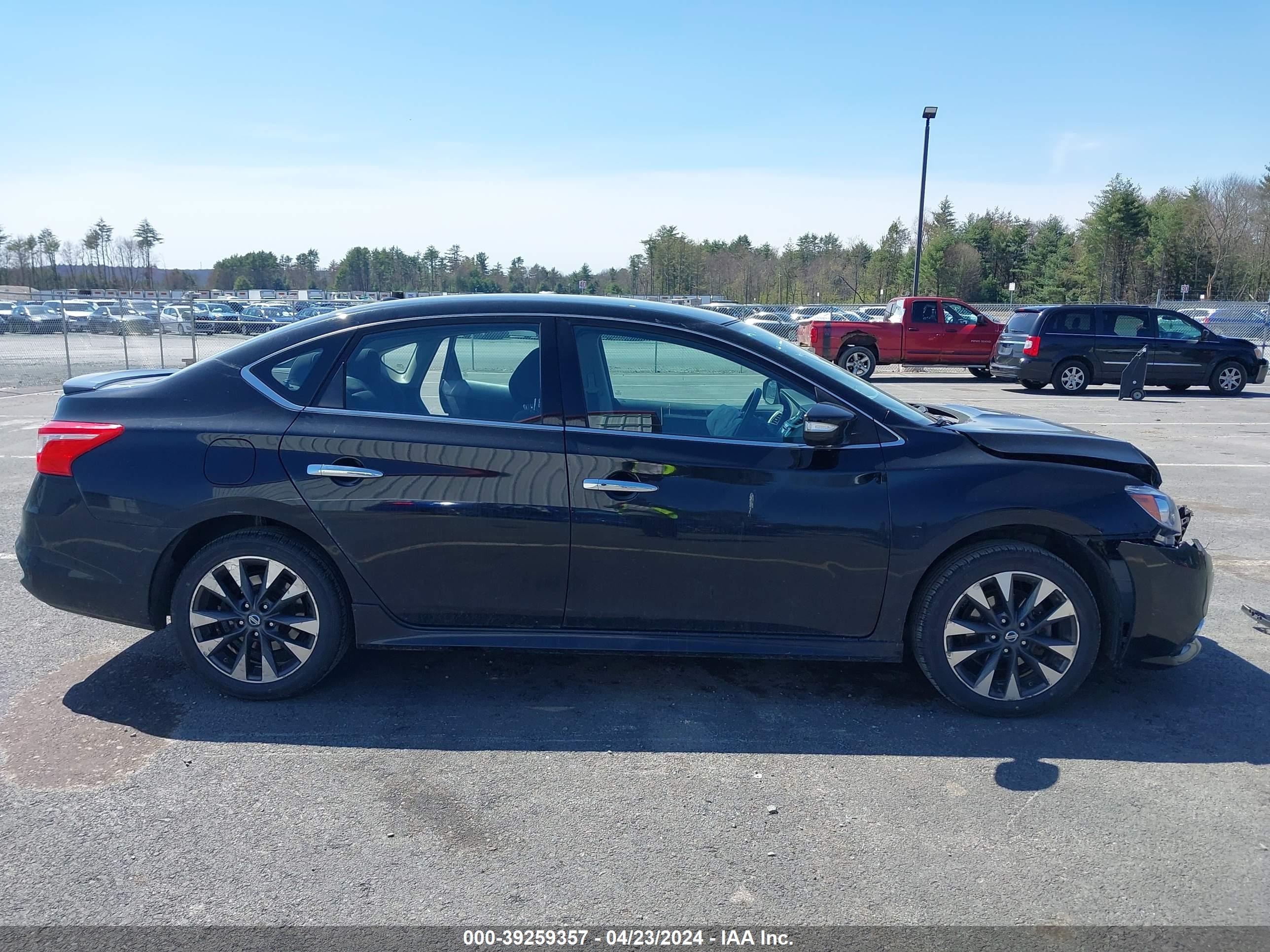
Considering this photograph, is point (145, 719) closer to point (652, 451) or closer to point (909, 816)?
point (652, 451)

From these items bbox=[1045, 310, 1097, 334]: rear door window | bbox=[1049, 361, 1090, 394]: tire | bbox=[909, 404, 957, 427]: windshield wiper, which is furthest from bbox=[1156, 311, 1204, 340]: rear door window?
bbox=[909, 404, 957, 427]: windshield wiper

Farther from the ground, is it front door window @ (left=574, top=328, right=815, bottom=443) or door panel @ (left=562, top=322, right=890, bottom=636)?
front door window @ (left=574, top=328, right=815, bottom=443)

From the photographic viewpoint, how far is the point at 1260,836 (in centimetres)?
314

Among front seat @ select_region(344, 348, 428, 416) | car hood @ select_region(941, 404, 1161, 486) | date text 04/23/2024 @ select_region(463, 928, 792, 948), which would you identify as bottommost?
date text 04/23/2024 @ select_region(463, 928, 792, 948)

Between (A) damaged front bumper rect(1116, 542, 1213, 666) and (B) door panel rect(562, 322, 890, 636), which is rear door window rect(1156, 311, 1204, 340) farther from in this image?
(B) door panel rect(562, 322, 890, 636)

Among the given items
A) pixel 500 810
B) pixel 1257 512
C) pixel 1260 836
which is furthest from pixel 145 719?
pixel 1257 512

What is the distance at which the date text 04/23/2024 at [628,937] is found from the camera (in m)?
2.62

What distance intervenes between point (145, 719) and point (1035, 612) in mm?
3716

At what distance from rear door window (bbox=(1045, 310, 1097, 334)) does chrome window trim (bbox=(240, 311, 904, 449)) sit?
695 inches

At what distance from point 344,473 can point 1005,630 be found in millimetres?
2830

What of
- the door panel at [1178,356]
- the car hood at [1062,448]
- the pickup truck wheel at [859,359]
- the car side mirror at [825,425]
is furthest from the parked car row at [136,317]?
the car hood at [1062,448]

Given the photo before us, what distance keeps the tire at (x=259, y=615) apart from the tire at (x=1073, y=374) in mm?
18802

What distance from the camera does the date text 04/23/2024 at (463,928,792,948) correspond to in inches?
103

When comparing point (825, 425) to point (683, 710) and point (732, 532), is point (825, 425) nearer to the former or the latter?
point (732, 532)
